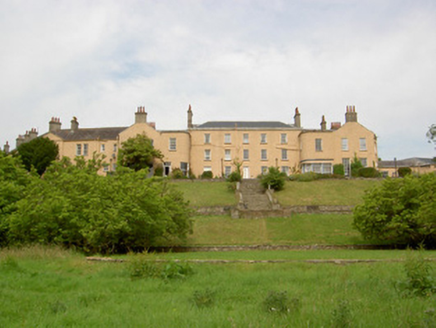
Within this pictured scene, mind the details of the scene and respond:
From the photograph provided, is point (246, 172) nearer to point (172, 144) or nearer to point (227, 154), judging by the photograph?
point (227, 154)

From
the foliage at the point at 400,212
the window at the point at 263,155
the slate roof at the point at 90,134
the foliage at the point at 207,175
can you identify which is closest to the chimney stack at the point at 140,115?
the slate roof at the point at 90,134

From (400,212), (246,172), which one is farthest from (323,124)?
(400,212)

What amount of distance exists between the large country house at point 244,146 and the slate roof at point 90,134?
0.16m

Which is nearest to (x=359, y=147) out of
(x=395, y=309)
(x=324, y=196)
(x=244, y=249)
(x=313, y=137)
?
(x=313, y=137)

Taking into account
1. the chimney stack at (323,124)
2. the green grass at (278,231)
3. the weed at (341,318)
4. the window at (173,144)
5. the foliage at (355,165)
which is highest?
the chimney stack at (323,124)

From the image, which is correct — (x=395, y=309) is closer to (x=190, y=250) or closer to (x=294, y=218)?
(x=190, y=250)

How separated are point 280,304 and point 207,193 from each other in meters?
35.1

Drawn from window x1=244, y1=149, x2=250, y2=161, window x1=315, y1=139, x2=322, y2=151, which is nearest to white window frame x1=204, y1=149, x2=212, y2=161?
window x1=244, y1=149, x2=250, y2=161

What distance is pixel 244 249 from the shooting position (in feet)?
78.2

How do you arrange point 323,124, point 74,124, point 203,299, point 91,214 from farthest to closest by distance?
point 74,124 → point 323,124 → point 91,214 → point 203,299

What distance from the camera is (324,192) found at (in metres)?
41.8

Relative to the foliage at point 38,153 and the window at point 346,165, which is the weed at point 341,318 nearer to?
the window at point 346,165

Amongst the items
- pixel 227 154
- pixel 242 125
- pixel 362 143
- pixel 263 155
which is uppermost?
pixel 242 125

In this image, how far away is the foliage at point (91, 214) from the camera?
68.0 ft
